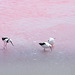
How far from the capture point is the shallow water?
566 centimetres

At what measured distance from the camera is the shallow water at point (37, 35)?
5.66m

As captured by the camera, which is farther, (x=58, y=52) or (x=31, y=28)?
(x=31, y=28)

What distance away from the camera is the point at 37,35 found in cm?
758

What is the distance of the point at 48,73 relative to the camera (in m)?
5.37

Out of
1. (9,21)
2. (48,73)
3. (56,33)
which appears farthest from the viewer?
(9,21)

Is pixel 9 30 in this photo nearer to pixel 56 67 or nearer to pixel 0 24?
pixel 0 24

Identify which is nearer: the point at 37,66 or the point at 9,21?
the point at 37,66

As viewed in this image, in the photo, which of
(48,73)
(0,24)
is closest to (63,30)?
(0,24)

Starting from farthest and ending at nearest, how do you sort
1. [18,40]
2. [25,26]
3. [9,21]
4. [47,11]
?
1. [47,11]
2. [9,21]
3. [25,26]
4. [18,40]

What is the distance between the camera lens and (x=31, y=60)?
19.7 ft

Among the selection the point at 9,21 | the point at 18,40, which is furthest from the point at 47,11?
the point at 18,40

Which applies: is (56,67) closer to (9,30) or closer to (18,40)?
(18,40)

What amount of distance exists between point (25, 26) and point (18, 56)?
2.34 meters

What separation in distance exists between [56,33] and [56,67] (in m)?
2.27
